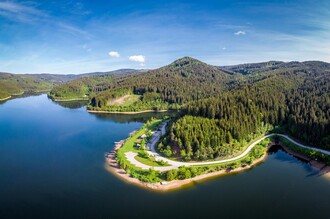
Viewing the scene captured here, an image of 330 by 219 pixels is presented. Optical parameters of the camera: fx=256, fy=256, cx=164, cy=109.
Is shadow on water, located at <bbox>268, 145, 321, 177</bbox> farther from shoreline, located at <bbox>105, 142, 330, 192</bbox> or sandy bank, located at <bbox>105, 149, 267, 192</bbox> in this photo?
→ sandy bank, located at <bbox>105, 149, 267, 192</bbox>

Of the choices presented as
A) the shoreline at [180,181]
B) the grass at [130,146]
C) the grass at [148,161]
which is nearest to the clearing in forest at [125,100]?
the grass at [130,146]

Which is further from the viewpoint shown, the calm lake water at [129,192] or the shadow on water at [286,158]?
the shadow on water at [286,158]

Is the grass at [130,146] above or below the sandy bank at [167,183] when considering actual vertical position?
above

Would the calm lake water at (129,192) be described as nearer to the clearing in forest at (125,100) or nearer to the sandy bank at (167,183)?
the sandy bank at (167,183)

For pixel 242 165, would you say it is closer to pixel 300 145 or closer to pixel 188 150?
pixel 188 150

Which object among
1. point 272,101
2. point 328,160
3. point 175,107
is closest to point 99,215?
point 328,160

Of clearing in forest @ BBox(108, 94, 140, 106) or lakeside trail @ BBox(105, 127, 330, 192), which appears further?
clearing in forest @ BBox(108, 94, 140, 106)

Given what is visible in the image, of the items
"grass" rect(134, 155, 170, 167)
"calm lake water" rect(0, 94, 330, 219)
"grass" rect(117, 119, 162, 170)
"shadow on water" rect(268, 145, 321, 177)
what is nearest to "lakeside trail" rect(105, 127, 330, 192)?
"shadow on water" rect(268, 145, 321, 177)

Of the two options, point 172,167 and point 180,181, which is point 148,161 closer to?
point 172,167
